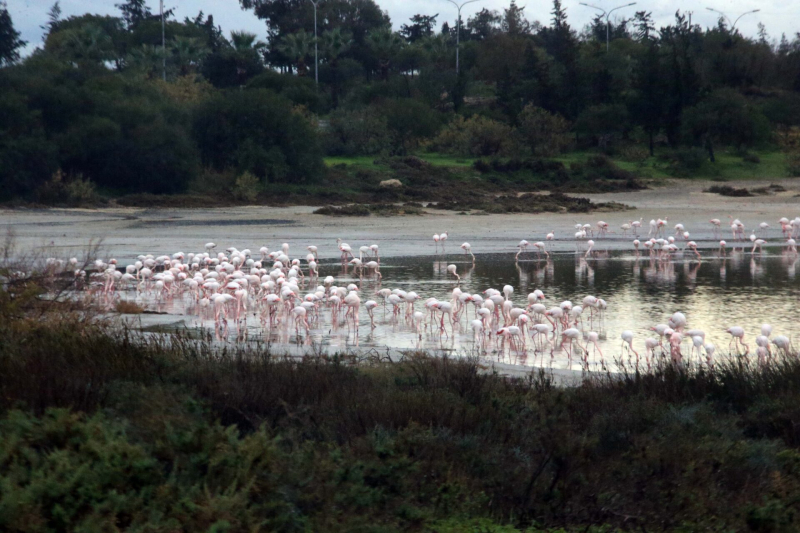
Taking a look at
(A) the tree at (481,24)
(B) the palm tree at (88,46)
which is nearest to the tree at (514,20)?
(A) the tree at (481,24)

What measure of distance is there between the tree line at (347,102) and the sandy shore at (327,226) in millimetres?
5411

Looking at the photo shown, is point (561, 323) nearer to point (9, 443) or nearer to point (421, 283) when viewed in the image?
point (421, 283)

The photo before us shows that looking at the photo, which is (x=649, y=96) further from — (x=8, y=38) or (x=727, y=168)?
(x=8, y=38)

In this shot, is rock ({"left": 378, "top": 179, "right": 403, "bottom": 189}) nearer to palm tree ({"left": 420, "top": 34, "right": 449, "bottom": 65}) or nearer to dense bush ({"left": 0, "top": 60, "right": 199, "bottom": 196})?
dense bush ({"left": 0, "top": 60, "right": 199, "bottom": 196})

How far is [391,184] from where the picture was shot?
1599 inches

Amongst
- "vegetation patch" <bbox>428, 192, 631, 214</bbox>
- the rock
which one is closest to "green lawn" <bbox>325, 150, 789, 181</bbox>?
the rock

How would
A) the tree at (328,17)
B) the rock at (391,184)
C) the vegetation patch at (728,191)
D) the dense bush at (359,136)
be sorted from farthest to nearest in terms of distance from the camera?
1. the tree at (328,17)
2. the dense bush at (359,136)
3. the rock at (391,184)
4. the vegetation patch at (728,191)

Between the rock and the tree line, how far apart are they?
11.0 feet

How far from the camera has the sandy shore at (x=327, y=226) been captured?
976 inches

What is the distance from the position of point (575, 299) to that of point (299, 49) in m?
61.1

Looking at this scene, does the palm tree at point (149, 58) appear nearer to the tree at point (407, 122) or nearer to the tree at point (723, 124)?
the tree at point (407, 122)

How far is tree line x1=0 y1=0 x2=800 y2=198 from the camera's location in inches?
1516

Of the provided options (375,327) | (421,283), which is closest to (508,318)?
(375,327)

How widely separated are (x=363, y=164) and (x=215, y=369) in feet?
133
